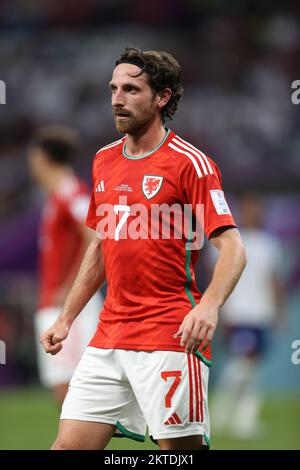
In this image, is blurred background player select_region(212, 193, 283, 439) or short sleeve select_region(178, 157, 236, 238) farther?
blurred background player select_region(212, 193, 283, 439)

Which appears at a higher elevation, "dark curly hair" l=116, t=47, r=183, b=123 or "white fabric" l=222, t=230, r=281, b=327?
"dark curly hair" l=116, t=47, r=183, b=123

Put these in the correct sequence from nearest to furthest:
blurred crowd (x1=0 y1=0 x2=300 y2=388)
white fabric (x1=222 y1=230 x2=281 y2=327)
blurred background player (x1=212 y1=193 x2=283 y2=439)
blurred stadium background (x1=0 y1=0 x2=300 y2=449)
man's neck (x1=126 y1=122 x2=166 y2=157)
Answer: man's neck (x1=126 y1=122 x2=166 y2=157) → blurred background player (x1=212 y1=193 x2=283 y2=439) → white fabric (x1=222 y1=230 x2=281 y2=327) → blurred stadium background (x1=0 y1=0 x2=300 y2=449) → blurred crowd (x1=0 y1=0 x2=300 y2=388)

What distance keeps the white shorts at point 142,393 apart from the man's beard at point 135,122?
104cm

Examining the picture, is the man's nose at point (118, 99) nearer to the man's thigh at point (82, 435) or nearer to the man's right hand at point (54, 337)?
the man's right hand at point (54, 337)

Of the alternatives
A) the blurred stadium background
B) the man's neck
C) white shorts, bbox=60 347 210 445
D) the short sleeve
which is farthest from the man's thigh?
the blurred stadium background

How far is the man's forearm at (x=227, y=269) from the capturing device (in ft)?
14.3

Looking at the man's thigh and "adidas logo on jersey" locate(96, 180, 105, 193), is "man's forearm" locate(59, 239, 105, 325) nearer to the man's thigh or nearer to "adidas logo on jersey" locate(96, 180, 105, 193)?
"adidas logo on jersey" locate(96, 180, 105, 193)

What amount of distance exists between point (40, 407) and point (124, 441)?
3392 millimetres

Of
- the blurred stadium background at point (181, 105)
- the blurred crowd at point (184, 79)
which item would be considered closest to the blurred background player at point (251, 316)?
the blurred stadium background at point (181, 105)

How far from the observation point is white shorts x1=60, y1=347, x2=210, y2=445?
461 cm

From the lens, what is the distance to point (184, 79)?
1706 centimetres

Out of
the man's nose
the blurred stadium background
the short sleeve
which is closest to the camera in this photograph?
the short sleeve

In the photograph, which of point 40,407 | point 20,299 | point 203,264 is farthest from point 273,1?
point 40,407

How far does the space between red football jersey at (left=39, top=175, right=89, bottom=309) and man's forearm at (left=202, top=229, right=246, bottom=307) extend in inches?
136
